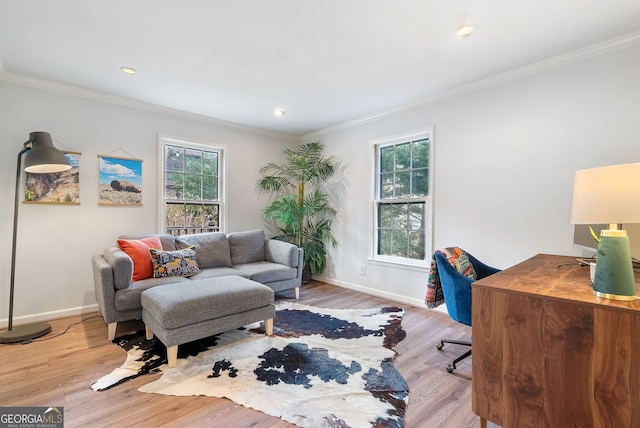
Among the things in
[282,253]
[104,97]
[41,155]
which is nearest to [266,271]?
[282,253]

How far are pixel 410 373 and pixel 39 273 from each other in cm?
368

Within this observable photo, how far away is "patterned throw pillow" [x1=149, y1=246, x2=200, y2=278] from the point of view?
9.77 ft

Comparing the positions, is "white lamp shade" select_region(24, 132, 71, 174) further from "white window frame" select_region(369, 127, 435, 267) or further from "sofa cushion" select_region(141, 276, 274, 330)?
"white window frame" select_region(369, 127, 435, 267)

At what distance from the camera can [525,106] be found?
2.73 meters

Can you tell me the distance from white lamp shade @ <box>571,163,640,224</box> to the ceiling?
1.28 metres

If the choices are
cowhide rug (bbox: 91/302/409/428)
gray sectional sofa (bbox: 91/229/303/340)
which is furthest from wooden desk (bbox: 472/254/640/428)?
gray sectional sofa (bbox: 91/229/303/340)

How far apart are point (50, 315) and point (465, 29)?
15.2 feet

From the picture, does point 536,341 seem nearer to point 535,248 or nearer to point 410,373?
point 410,373

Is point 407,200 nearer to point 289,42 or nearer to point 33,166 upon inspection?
point 289,42

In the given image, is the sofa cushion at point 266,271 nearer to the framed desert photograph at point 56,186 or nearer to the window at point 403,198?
the window at point 403,198

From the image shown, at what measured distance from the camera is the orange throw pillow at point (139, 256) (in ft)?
9.47

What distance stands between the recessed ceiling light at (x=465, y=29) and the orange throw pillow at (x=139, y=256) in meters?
3.42

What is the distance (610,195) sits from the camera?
129 centimetres

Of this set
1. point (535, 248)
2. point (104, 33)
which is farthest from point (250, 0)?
point (535, 248)
